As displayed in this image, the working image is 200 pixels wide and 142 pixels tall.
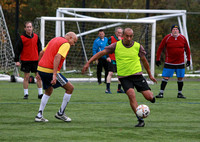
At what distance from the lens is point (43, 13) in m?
27.0

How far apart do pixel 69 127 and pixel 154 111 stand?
261cm

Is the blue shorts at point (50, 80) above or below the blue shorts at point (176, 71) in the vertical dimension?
above

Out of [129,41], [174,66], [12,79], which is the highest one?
[129,41]

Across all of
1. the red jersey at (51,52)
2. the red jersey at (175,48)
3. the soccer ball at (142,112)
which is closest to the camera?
the soccer ball at (142,112)

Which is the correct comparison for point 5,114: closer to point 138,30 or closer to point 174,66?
point 174,66

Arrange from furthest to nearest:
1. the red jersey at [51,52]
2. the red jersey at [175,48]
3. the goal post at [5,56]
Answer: the goal post at [5,56] < the red jersey at [175,48] < the red jersey at [51,52]

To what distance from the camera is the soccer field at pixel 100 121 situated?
20.5 feet

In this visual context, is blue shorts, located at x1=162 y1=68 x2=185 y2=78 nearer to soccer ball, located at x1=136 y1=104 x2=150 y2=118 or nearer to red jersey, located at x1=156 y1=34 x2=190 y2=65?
red jersey, located at x1=156 y1=34 x2=190 y2=65

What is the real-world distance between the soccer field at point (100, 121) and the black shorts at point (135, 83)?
0.65m

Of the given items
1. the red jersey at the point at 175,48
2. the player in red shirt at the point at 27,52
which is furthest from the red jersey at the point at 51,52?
the red jersey at the point at 175,48

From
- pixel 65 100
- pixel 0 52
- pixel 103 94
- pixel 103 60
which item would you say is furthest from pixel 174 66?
pixel 0 52

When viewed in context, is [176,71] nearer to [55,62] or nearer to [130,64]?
[130,64]

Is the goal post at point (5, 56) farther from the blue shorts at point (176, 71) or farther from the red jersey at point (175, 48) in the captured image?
the red jersey at point (175, 48)

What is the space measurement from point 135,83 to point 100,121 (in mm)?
967
